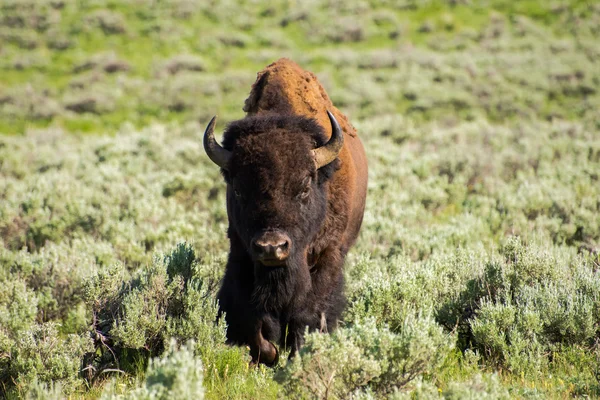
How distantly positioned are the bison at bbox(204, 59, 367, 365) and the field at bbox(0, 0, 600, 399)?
30cm

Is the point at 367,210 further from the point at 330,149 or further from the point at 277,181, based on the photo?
the point at 277,181

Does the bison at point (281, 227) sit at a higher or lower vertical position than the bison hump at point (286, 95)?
lower

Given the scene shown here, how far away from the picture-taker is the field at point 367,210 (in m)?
3.90

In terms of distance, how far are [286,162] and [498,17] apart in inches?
1020

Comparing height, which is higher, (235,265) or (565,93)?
(235,265)

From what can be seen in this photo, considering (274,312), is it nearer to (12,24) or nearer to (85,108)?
(85,108)

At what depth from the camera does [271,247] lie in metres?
3.87

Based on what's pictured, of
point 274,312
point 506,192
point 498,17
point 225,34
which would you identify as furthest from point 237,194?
point 498,17

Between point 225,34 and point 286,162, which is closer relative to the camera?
point 286,162

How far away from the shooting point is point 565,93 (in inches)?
758

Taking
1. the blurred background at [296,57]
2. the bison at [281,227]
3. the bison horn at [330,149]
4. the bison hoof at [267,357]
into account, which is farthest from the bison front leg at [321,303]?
the blurred background at [296,57]

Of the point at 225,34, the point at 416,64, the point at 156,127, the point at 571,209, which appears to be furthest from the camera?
the point at 225,34

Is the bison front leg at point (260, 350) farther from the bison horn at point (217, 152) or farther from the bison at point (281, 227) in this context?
the bison horn at point (217, 152)

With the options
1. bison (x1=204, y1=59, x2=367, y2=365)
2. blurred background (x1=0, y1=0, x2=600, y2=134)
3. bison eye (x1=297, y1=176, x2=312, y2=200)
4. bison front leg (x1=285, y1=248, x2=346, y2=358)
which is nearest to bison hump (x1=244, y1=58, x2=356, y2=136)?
bison (x1=204, y1=59, x2=367, y2=365)
